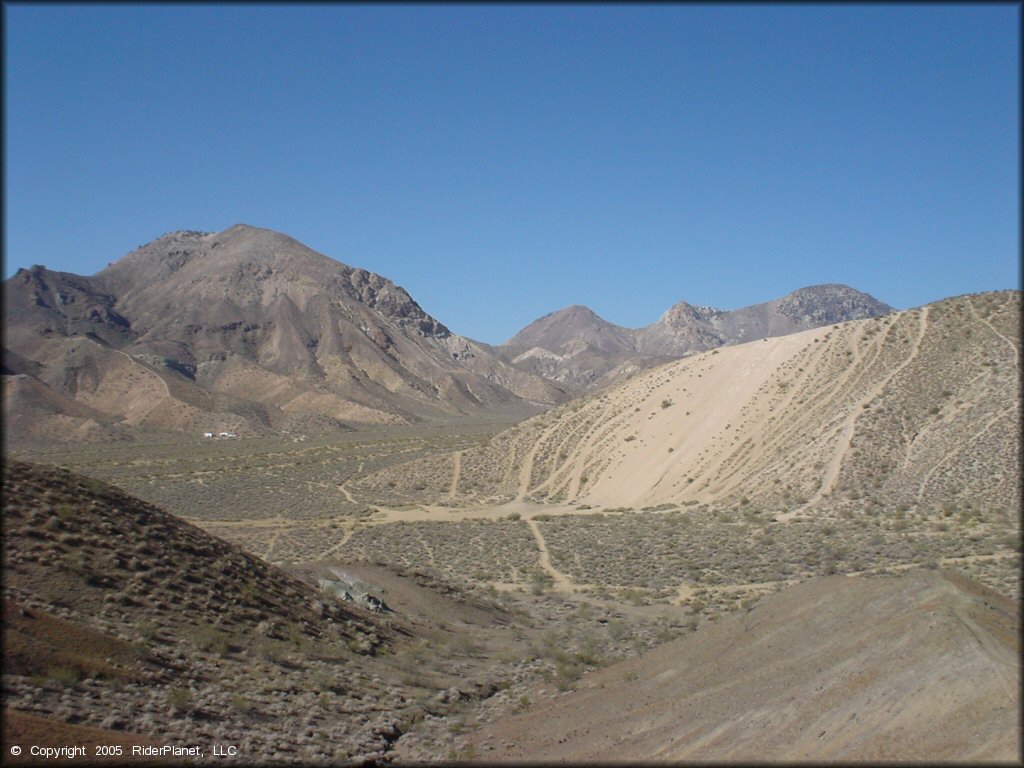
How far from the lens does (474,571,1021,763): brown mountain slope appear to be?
9023 millimetres

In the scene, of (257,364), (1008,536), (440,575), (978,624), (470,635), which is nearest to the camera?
(978,624)

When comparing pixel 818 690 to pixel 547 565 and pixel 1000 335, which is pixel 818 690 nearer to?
pixel 547 565

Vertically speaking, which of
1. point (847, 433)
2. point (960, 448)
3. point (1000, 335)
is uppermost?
point (1000, 335)

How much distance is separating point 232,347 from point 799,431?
136 m

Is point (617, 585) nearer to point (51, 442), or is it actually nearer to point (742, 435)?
point (742, 435)

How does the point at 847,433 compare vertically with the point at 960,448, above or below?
above

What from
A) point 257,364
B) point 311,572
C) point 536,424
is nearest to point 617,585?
point 311,572

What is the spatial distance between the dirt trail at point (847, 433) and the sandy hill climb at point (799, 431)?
0.33 feet

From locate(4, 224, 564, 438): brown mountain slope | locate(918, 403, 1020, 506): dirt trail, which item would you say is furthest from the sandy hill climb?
locate(4, 224, 564, 438): brown mountain slope

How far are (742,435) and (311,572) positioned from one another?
95.7 ft

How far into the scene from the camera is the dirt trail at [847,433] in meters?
35.8

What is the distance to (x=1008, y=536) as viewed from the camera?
25.6m

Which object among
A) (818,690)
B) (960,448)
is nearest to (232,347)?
(960,448)

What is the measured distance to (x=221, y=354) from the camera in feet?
504
